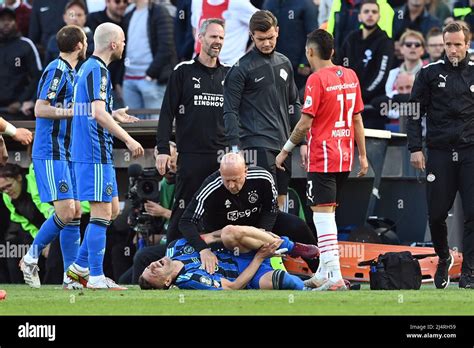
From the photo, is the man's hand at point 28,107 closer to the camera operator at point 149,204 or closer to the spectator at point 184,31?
the spectator at point 184,31

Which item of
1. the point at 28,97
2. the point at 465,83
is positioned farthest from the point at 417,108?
the point at 28,97

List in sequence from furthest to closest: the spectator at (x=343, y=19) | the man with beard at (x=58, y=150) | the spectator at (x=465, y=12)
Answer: the spectator at (x=343, y=19)
the spectator at (x=465, y=12)
the man with beard at (x=58, y=150)

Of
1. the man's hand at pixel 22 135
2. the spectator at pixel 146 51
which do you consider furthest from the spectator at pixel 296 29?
the man's hand at pixel 22 135

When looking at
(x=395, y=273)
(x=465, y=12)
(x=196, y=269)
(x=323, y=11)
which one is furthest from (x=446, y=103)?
(x=323, y=11)

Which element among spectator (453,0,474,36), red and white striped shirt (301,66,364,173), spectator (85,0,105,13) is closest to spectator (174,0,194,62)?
spectator (85,0,105,13)

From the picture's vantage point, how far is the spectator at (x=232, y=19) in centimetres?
1711

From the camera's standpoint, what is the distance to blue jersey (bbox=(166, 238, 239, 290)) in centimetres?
1224

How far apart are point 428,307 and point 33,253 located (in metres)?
4.64

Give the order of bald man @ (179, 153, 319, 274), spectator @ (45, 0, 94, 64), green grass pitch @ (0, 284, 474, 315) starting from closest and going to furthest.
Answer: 1. green grass pitch @ (0, 284, 474, 315)
2. bald man @ (179, 153, 319, 274)
3. spectator @ (45, 0, 94, 64)

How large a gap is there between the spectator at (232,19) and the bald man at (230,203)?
4860 mm

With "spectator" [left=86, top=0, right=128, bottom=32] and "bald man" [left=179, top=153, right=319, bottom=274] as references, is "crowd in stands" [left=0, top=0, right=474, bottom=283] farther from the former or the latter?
"bald man" [left=179, top=153, right=319, bottom=274]

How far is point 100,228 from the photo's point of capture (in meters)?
12.4

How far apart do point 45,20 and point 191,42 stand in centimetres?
255
